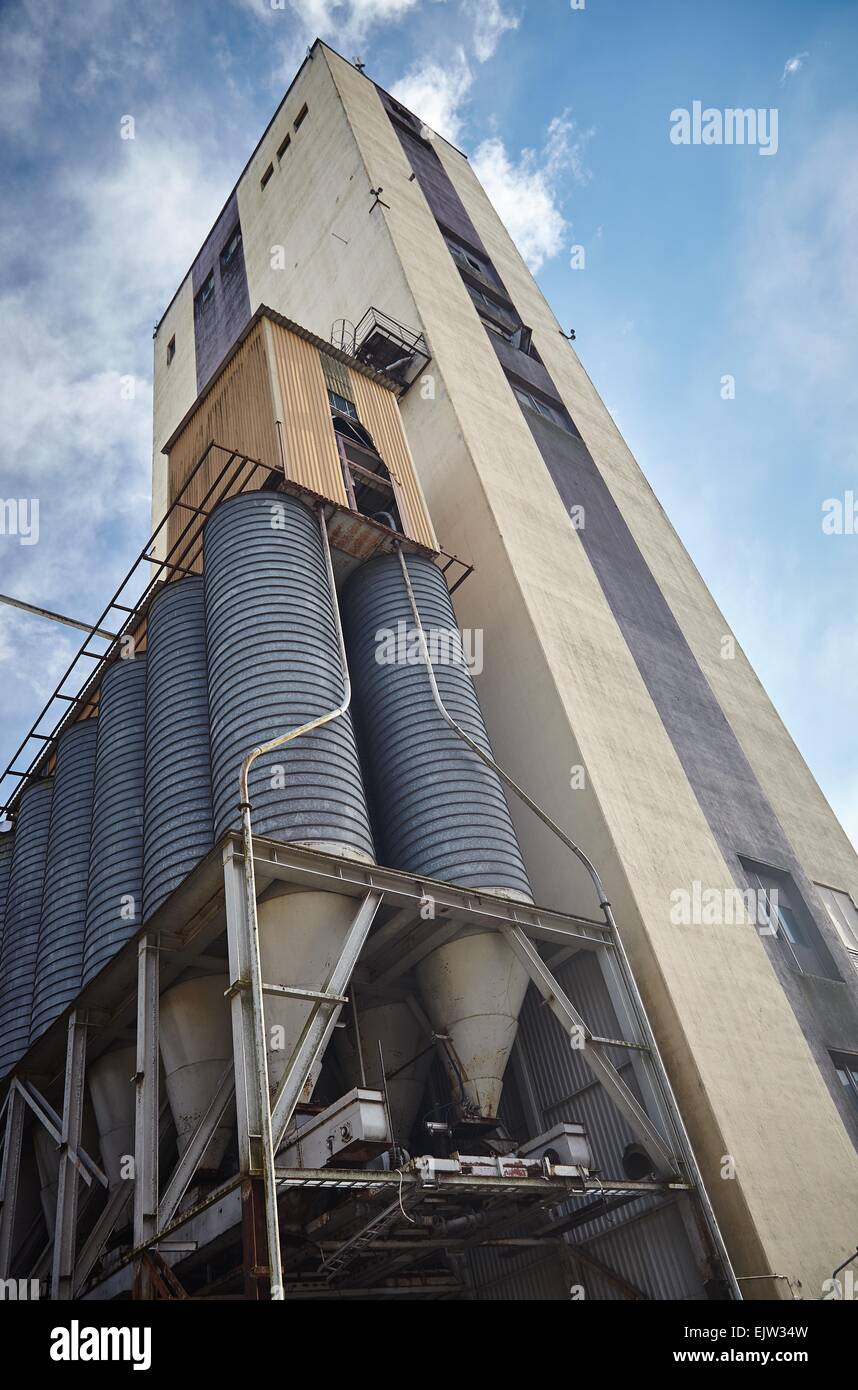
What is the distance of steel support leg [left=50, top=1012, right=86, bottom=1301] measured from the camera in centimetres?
1238

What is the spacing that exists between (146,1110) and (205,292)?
3608 centimetres

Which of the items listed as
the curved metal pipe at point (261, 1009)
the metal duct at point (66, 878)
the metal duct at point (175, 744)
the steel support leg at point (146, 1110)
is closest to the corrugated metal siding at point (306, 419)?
the metal duct at point (175, 744)

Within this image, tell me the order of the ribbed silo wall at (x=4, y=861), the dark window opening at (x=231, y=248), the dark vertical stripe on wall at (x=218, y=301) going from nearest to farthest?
1. the ribbed silo wall at (x=4, y=861)
2. the dark vertical stripe on wall at (x=218, y=301)
3. the dark window opening at (x=231, y=248)

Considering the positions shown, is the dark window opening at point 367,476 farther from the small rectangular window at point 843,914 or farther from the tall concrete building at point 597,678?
the small rectangular window at point 843,914

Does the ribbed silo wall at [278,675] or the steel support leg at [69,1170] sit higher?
the ribbed silo wall at [278,675]

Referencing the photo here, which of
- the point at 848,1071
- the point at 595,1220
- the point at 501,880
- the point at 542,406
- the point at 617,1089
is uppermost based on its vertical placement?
the point at 542,406

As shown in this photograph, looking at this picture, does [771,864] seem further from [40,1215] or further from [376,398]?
[40,1215]

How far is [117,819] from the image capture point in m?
16.3

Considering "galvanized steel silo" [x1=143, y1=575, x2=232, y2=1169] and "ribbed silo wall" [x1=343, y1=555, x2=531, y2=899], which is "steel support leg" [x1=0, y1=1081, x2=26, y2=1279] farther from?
"ribbed silo wall" [x1=343, y1=555, x2=531, y2=899]

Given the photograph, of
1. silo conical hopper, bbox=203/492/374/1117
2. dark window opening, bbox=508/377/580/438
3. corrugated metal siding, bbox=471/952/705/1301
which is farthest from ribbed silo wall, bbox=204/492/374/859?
dark window opening, bbox=508/377/580/438

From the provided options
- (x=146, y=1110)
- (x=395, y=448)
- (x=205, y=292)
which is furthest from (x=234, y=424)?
(x=205, y=292)

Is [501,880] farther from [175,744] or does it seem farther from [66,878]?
[66,878]

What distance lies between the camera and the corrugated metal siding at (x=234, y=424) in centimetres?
1916

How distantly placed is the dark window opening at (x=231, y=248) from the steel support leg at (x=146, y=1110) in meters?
33.8
